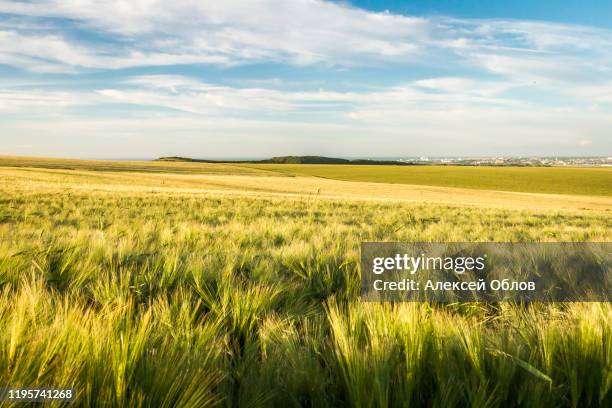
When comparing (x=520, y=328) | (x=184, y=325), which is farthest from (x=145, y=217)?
(x=520, y=328)

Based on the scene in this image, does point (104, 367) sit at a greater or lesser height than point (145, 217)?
greater

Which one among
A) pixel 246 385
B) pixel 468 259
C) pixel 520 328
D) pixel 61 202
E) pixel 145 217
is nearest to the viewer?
pixel 246 385

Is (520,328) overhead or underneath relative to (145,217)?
overhead

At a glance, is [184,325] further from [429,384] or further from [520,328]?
[520,328]

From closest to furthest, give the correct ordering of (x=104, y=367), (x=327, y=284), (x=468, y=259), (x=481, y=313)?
(x=104, y=367) → (x=481, y=313) → (x=327, y=284) → (x=468, y=259)

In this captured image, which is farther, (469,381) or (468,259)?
(468,259)

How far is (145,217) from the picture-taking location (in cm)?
1059

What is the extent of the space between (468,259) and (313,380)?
253 centimetres

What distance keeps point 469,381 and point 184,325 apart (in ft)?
3.97

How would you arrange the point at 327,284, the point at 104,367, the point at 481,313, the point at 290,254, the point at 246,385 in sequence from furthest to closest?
the point at 290,254 < the point at 327,284 < the point at 481,313 < the point at 246,385 < the point at 104,367

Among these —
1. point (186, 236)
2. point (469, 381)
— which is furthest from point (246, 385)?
point (186, 236)

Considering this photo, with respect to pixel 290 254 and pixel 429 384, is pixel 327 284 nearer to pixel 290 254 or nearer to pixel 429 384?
pixel 290 254

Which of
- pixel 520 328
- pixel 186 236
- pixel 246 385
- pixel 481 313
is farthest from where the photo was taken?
pixel 186 236

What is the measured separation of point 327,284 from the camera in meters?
3.13
